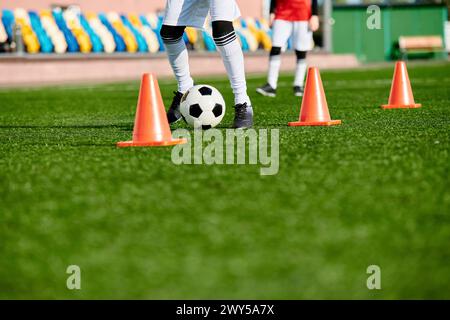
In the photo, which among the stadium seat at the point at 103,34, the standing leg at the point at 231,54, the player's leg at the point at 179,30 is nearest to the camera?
the standing leg at the point at 231,54

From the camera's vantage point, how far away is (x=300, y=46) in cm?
1232

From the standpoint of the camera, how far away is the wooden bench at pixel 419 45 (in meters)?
38.5

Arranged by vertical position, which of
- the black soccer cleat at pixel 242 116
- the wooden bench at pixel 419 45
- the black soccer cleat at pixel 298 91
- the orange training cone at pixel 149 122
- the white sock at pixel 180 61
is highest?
the wooden bench at pixel 419 45

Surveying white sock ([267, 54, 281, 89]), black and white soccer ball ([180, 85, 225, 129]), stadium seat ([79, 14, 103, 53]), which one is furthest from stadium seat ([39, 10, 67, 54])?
black and white soccer ball ([180, 85, 225, 129])

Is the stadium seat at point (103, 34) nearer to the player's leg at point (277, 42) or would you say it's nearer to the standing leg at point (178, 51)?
the player's leg at point (277, 42)

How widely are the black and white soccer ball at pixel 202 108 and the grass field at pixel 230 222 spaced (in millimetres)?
931

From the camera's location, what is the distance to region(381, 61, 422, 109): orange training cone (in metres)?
8.88

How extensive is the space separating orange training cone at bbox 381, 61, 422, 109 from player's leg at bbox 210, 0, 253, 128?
264 cm

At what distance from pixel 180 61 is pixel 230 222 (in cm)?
409

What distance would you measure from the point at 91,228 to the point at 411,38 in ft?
122

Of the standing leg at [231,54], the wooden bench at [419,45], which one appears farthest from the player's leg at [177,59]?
the wooden bench at [419,45]

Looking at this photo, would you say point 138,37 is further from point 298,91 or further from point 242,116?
point 242,116

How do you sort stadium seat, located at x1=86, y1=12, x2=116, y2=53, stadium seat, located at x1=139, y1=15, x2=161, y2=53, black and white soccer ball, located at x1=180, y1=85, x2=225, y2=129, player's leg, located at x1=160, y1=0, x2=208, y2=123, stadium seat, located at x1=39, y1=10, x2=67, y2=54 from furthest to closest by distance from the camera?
stadium seat, located at x1=139, y1=15, x2=161, y2=53, stadium seat, located at x1=86, y1=12, x2=116, y2=53, stadium seat, located at x1=39, y1=10, x2=67, y2=54, player's leg, located at x1=160, y1=0, x2=208, y2=123, black and white soccer ball, located at x1=180, y1=85, x2=225, y2=129

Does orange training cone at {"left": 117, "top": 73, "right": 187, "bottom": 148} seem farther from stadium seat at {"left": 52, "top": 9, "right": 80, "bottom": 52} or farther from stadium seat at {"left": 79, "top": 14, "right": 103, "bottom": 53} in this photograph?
stadium seat at {"left": 79, "top": 14, "right": 103, "bottom": 53}
